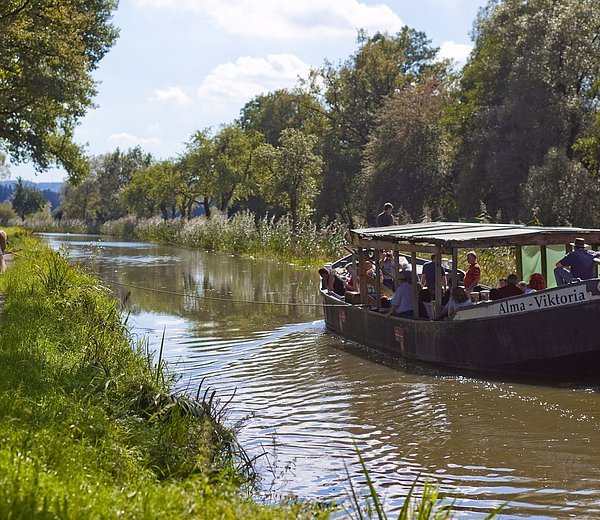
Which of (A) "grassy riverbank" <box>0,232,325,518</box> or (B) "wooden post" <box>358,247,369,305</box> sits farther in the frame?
(B) "wooden post" <box>358,247,369,305</box>

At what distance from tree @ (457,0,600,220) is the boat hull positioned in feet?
75.9

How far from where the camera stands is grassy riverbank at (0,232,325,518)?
5.26m

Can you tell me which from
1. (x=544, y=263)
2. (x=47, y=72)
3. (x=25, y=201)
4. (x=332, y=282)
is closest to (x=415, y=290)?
(x=544, y=263)

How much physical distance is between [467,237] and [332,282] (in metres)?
6.09

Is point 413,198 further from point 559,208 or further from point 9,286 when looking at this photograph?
point 9,286

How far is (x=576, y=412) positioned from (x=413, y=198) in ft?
120

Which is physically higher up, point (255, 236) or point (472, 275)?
point (255, 236)

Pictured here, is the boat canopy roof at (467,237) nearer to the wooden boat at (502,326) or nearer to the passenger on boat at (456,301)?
the wooden boat at (502,326)

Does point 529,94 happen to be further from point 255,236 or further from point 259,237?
point 255,236

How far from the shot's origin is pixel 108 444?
7.03 m

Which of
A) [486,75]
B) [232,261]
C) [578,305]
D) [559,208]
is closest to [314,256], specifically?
[232,261]

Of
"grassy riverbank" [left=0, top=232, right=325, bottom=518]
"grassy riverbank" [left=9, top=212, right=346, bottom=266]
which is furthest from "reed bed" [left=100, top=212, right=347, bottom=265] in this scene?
"grassy riverbank" [left=0, top=232, right=325, bottom=518]

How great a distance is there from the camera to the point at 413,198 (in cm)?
4725

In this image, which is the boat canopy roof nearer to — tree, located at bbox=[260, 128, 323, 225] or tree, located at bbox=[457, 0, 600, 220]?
tree, located at bbox=[457, 0, 600, 220]
